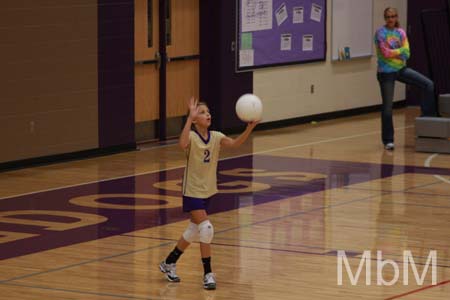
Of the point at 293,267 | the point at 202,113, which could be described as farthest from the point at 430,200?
the point at 202,113

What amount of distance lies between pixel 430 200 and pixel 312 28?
813 cm

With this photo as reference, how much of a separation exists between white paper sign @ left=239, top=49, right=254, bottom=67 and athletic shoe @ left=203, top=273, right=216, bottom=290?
1037cm

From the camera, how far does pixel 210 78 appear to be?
1923cm

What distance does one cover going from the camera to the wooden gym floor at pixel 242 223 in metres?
9.54

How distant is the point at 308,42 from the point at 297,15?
0.55m

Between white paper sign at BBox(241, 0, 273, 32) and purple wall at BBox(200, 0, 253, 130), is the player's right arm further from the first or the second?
white paper sign at BBox(241, 0, 273, 32)

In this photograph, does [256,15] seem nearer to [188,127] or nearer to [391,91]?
[391,91]

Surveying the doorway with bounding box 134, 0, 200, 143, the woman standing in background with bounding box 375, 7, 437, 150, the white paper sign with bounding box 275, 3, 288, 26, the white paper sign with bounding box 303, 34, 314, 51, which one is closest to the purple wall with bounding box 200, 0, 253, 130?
the doorway with bounding box 134, 0, 200, 143

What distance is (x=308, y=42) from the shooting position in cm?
2111

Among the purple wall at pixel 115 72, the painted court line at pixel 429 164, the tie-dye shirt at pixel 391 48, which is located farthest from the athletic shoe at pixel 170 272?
the tie-dye shirt at pixel 391 48

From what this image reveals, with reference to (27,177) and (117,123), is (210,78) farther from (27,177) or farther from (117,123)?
(27,177)

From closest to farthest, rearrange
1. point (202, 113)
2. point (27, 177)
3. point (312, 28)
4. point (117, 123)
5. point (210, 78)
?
point (202, 113) → point (27, 177) → point (117, 123) → point (210, 78) → point (312, 28)

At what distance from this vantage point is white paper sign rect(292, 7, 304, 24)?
68.0 feet

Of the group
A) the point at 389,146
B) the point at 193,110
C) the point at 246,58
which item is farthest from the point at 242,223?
the point at 246,58
